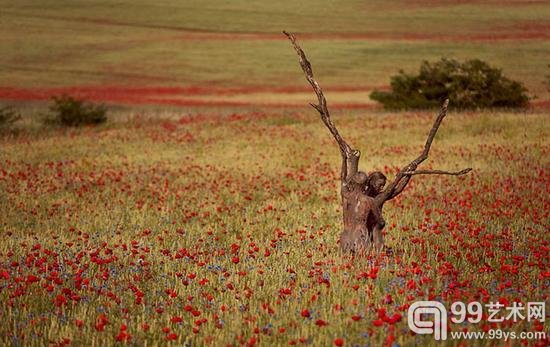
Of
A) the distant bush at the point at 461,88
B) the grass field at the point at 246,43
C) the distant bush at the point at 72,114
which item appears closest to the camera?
the distant bush at the point at 72,114

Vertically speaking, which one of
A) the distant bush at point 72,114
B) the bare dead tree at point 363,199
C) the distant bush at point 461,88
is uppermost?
the bare dead tree at point 363,199

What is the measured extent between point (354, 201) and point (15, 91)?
37203 mm

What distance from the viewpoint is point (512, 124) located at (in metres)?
20.4

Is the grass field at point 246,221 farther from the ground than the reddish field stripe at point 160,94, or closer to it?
farther from the ground

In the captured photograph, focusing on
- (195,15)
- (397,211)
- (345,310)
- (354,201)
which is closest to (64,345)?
(345,310)

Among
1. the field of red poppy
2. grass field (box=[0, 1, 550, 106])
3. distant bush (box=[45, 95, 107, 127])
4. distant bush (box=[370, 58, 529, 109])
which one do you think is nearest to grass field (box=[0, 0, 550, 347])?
the field of red poppy

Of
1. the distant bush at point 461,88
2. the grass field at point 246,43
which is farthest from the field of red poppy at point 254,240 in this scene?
the grass field at point 246,43

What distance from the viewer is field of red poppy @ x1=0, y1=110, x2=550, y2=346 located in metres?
4.97

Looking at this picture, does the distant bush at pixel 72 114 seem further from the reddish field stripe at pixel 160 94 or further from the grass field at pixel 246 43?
the grass field at pixel 246 43

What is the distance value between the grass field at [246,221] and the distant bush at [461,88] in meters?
3.38

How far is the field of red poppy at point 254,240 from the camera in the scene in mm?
4973

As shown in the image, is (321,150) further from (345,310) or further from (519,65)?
(519,65)

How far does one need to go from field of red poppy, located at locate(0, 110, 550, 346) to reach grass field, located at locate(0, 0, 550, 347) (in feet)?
0.11

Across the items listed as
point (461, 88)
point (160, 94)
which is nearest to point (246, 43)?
point (160, 94)
